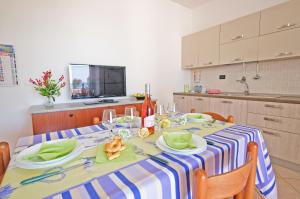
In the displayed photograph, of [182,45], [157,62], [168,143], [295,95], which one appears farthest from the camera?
[182,45]

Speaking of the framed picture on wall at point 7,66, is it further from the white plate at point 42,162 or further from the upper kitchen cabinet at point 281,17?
the upper kitchen cabinet at point 281,17

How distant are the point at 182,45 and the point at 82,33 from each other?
2.07 metres

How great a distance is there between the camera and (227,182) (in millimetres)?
533

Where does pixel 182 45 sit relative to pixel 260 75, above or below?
above

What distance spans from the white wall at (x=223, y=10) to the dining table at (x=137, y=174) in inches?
105

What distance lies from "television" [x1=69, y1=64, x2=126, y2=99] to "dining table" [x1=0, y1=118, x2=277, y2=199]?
1.43m

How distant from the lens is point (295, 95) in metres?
2.21

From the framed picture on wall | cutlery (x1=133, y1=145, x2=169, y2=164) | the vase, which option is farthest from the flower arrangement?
cutlery (x1=133, y1=145, x2=169, y2=164)

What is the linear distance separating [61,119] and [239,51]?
2.77 metres

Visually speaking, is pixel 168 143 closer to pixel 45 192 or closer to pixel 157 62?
pixel 45 192

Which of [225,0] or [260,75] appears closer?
[260,75]

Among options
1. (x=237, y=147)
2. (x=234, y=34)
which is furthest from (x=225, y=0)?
(x=237, y=147)

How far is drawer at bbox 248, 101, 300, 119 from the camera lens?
1.79 metres

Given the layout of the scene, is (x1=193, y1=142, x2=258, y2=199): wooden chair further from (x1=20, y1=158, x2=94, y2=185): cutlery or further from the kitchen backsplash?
the kitchen backsplash
